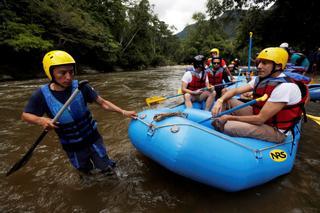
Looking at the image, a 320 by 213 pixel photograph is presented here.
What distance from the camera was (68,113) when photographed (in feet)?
6.59

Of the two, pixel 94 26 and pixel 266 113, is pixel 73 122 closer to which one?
pixel 266 113

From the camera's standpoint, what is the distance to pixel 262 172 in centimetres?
209

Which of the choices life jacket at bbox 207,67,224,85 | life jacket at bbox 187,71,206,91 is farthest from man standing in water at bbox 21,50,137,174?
life jacket at bbox 207,67,224,85

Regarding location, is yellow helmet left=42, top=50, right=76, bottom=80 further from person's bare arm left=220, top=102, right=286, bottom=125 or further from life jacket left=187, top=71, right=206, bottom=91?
life jacket left=187, top=71, right=206, bottom=91

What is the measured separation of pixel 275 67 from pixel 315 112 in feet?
13.5

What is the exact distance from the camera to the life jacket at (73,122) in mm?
1959

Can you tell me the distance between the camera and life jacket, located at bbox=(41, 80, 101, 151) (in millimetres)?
1959

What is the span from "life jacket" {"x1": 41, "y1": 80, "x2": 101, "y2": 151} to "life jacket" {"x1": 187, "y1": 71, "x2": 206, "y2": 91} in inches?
103

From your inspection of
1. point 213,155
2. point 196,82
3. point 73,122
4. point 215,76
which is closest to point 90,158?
point 73,122

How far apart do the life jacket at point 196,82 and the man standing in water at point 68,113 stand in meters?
2.30

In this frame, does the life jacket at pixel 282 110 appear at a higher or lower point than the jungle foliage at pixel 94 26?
lower

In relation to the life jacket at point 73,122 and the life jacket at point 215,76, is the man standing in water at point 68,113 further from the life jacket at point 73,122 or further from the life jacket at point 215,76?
the life jacket at point 215,76

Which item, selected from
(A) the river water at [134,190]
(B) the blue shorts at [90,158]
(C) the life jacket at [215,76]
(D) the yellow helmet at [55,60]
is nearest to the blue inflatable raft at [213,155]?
(A) the river water at [134,190]

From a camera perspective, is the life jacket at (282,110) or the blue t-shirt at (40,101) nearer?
the blue t-shirt at (40,101)
